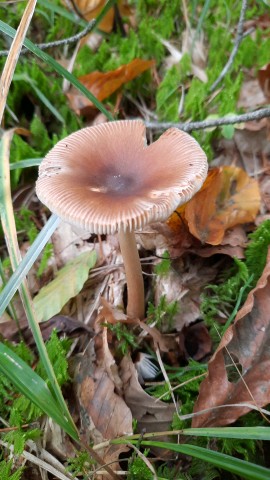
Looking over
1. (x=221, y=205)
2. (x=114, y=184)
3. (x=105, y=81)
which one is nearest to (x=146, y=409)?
(x=114, y=184)

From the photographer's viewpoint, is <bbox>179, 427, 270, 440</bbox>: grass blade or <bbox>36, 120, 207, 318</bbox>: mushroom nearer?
<bbox>179, 427, 270, 440</bbox>: grass blade

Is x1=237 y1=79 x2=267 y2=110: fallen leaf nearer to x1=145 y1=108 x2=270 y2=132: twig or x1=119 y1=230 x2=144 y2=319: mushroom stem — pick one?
x1=145 y1=108 x2=270 y2=132: twig

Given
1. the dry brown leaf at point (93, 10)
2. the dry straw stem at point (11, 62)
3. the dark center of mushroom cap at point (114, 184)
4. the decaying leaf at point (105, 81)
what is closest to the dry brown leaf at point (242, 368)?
the dark center of mushroom cap at point (114, 184)

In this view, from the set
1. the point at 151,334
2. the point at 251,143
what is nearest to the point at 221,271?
the point at 151,334

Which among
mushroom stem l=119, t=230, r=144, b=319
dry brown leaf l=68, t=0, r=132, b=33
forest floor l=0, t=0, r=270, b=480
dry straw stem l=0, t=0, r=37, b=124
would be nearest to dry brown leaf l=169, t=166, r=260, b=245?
forest floor l=0, t=0, r=270, b=480

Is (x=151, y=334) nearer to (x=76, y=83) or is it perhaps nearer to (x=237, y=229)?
(x=237, y=229)

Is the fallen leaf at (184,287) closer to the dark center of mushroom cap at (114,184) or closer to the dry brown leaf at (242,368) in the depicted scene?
the dry brown leaf at (242,368)
